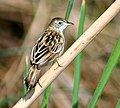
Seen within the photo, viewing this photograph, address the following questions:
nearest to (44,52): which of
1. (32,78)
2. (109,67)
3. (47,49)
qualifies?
(47,49)

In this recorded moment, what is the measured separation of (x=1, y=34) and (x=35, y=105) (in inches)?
22.9

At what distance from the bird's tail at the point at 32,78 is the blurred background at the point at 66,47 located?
105 cm

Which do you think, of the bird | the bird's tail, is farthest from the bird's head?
the bird's tail

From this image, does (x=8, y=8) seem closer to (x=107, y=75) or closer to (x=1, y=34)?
(x=1, y=34)

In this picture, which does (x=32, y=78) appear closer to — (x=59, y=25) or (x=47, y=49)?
(x=47, y=49)

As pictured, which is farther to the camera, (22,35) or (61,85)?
(22,35)

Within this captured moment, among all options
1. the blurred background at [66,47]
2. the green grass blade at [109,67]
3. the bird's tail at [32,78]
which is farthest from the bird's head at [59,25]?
the blurred background at [66,47]

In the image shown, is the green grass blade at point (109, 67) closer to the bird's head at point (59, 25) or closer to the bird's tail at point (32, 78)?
the bird's tail at point (32, 78)

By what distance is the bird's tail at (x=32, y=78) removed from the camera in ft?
4.70

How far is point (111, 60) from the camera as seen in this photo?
1.36m

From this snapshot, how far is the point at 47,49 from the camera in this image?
1606 millimetres

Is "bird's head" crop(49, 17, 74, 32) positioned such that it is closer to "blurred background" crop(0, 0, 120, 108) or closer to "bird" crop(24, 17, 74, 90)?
"bird" crop(24, 17, 74, 90)

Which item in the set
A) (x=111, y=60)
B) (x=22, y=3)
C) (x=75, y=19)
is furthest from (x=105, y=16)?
(x=22, y=3)

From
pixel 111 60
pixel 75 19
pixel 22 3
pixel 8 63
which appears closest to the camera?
pixel 111 60
